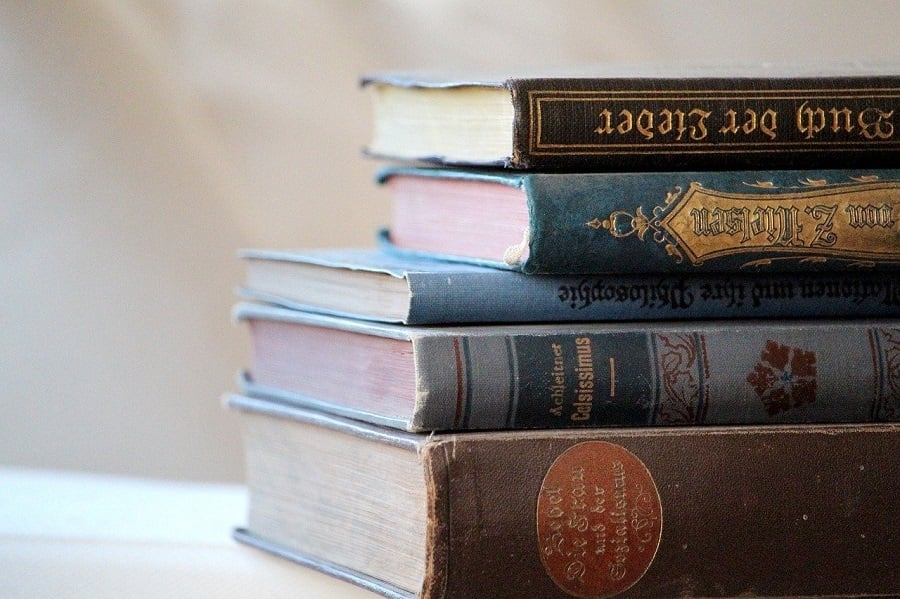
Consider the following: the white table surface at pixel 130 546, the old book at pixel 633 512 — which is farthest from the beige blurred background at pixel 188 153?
the old book at pixel 633 512

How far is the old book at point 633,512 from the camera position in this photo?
2.06ft

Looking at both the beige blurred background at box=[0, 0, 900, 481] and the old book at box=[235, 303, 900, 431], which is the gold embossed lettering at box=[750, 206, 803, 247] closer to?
the old book at box=[235, 303, 900, 431]

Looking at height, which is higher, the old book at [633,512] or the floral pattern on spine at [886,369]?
the floral pattern on spine at [886,369]

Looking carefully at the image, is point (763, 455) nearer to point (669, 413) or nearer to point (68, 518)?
point (669, 413)

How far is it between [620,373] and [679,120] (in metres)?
0.15

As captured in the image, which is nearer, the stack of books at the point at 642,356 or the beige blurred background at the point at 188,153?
the stack of books at the point at 642,356

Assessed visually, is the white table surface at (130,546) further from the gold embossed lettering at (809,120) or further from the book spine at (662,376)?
the gold embossed lettering at (809,120)

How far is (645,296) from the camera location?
2.27 feet

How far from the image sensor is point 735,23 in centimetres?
111

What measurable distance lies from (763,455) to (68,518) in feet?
1.66

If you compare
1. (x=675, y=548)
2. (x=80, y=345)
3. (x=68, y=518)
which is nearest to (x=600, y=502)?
(x=675, y=548)

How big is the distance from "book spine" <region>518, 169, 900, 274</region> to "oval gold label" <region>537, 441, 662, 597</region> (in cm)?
11

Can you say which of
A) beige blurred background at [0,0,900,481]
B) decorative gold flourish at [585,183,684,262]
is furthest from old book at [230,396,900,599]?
beige blurred background at [0,0,900,481]

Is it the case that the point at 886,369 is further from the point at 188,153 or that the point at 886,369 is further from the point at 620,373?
the point at 188,153
